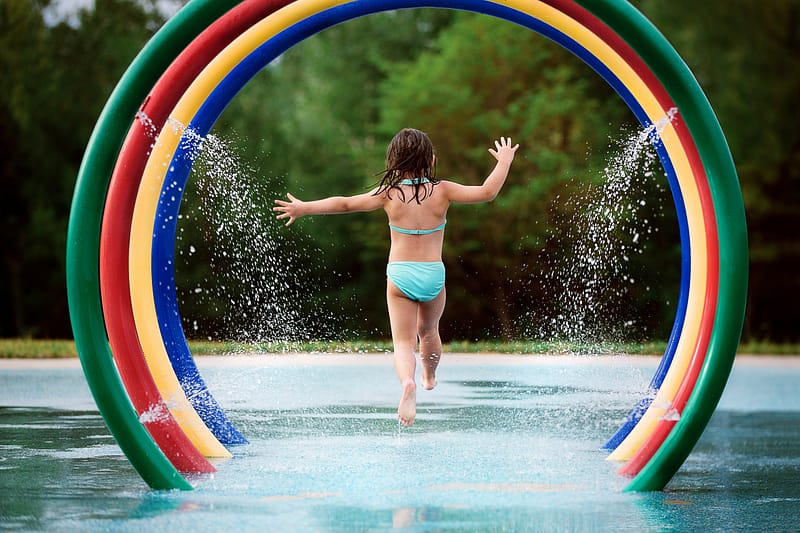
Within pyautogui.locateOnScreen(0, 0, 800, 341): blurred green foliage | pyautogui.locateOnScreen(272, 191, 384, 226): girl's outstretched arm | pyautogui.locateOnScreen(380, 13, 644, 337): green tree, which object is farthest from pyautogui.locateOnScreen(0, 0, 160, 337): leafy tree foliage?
pyautogui.locateOnScreen(272, 191, 384, 226): girl's outstretched arm

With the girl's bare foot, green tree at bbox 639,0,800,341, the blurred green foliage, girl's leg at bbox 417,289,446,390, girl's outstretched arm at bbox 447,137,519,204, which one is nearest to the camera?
the girl's bare foot

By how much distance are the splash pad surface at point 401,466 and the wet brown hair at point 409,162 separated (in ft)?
4.86

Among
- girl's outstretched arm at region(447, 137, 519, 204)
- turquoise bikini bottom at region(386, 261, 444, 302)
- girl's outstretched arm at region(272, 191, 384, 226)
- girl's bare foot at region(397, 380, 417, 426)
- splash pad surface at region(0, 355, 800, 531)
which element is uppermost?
girl's outstretched arm at region(447, 137, 519, 204)

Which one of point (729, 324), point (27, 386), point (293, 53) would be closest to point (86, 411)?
point (27, 386)

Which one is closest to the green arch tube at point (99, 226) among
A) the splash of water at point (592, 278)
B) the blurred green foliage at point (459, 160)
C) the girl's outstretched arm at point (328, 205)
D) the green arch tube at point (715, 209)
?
the girl's outstretched arm at point (328, 205)

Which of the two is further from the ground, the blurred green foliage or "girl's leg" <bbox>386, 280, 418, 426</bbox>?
the blurred green foliage

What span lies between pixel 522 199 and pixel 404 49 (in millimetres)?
6630

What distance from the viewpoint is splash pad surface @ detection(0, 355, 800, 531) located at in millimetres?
4578

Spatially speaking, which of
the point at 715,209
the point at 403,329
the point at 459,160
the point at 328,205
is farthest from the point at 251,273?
the point at 715,209

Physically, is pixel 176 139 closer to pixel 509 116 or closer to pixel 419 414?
pixel 419 414

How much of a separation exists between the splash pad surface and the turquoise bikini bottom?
93 centimetres

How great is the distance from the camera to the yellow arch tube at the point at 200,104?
5.82 metres

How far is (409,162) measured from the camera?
230 inches

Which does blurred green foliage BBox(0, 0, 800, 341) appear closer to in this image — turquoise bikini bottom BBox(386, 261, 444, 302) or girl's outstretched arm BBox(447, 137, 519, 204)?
turquoise bikini bottom BBox(386, 261, 444, 302)
